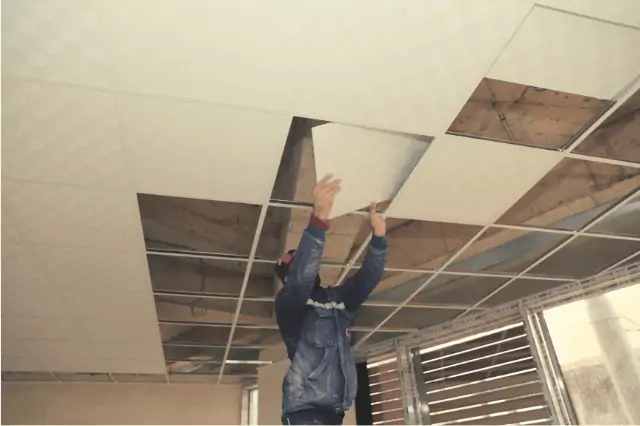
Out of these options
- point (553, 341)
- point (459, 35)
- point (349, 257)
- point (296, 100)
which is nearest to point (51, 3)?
point (296, 100)

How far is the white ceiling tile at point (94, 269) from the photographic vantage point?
2.42 m

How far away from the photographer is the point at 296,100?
1.62 m

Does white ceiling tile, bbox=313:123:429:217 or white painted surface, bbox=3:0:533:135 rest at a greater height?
white painted surface, bbox=3:0:533:135

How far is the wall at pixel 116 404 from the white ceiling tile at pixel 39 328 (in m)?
1.75

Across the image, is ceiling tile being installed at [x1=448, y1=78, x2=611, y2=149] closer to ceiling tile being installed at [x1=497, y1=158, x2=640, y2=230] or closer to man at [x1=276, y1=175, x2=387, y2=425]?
ceiling tile being installed at [x1=497, y1=158, x2=640, y2=230]

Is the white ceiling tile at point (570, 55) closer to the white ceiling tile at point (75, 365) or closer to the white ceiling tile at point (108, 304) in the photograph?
the white ceiling tile at point (108, 304)

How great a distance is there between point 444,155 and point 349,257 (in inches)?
39.8

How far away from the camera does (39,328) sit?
3.38m

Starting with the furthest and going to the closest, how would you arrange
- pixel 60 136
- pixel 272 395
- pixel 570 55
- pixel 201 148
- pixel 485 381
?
pixel 272 395, pixel 485 381, pixel 201 148, pixel 60 136, pixel 570 55

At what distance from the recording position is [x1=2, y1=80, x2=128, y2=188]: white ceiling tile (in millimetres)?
1562

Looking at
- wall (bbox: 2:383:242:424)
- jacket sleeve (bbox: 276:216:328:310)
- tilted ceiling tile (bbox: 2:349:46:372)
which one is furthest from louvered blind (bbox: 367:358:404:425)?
tilted ceiling tile (bbox: 2:349:46:372)

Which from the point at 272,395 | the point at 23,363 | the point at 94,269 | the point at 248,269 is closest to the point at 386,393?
the point at 272,395

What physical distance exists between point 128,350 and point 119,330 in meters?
0.55

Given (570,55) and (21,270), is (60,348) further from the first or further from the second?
(570,55)
